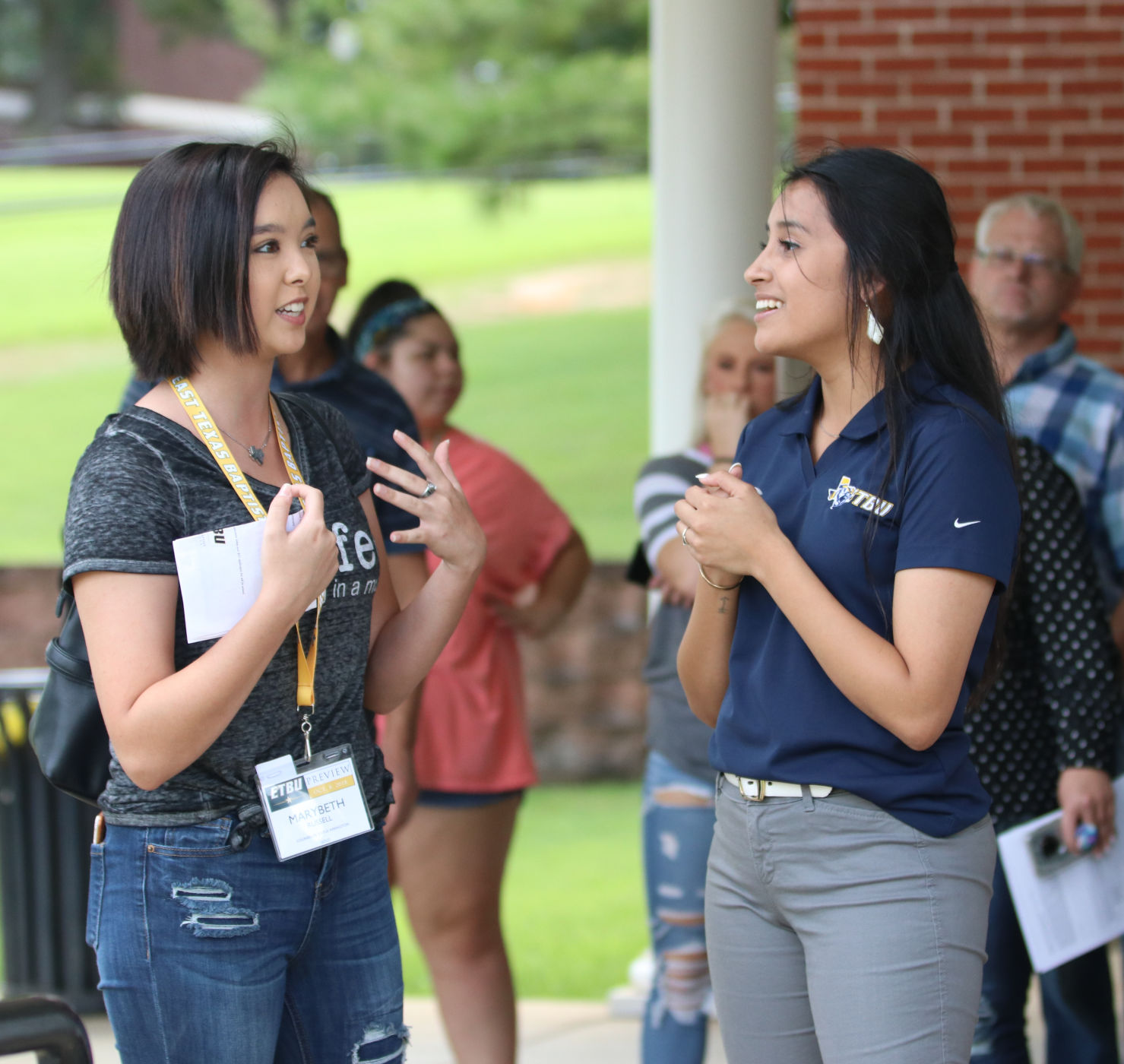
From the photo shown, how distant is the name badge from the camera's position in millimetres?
1844

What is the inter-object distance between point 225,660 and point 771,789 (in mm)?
753

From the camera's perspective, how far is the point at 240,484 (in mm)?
1848

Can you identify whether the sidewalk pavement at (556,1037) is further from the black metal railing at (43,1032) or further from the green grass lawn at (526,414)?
the green grass lawn at (526,414)

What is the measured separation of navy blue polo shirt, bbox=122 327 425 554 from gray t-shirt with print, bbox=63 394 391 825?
1.91ft

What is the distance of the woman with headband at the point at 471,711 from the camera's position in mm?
3250

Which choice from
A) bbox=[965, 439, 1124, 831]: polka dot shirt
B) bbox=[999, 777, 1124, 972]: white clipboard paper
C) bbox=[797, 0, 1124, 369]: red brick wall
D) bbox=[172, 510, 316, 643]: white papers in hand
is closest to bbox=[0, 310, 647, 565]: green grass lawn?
bbox=[797, 0, 1124, 369]: red brick wall

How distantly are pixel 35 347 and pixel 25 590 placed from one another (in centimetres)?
883

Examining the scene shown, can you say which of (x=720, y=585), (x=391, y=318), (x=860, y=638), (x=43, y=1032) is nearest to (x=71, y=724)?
(x=43, y=1032)

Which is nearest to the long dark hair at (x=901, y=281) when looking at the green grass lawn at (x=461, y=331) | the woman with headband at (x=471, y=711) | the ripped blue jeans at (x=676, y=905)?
the ripped blue jeans at (x=676, y=905)

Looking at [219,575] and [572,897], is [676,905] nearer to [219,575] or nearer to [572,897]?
[219,575]

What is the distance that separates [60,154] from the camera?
1873 centimetres

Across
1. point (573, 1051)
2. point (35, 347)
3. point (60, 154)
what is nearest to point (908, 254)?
point (573, 1051)

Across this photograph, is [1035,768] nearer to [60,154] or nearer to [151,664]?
[151,664]

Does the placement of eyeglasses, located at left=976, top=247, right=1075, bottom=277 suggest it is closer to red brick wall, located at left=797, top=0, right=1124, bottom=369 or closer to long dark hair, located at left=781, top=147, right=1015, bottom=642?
long dark hair, located at left=781, top=147, right=1015, bottom=642
